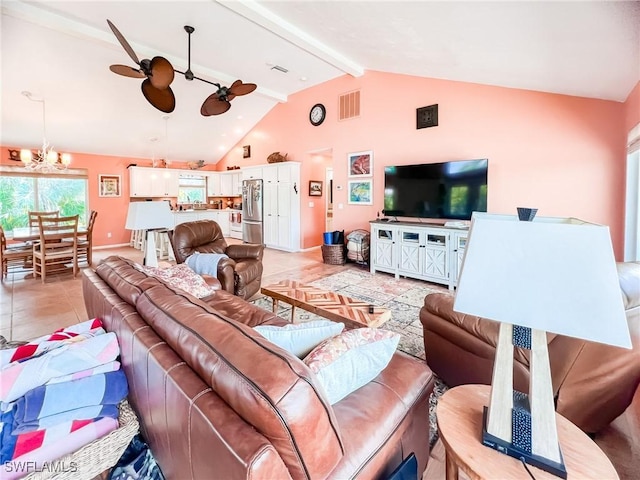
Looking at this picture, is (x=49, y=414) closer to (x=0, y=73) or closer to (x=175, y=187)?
(x=0, y=73)

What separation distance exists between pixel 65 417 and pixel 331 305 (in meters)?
1.73

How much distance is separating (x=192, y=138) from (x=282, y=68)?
3646 millimetres

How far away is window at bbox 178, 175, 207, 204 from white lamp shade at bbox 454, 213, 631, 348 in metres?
9.52

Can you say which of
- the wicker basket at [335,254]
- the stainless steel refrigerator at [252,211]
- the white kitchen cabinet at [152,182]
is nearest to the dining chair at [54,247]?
the white kitchen cabinet at [152,182]

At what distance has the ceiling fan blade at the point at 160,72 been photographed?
9.66 feet

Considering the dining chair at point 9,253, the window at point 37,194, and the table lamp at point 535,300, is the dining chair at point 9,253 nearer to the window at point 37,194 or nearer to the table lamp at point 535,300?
the window at point 37,194

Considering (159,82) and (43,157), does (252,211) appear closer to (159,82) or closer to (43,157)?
(43,157)

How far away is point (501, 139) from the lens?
13.6ft

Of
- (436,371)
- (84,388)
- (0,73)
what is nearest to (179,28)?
(0,73)

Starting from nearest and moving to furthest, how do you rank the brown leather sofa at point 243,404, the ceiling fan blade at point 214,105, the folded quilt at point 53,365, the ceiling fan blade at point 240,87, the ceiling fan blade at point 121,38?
the brown leather sofa at point 243,404, the folded quilt at point 53,365, the ceiling fan blade at point 121,38, the ceiling fan blade at point 240,87, the ceiling fan blade at point 214,105

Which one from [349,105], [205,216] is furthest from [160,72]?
[205,216]

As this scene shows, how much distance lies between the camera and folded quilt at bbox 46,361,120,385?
1152 millimetres

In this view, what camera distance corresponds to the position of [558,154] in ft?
12.2

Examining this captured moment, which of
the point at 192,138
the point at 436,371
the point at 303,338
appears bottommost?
the point at 436,371
